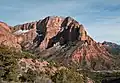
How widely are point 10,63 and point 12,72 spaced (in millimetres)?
5096

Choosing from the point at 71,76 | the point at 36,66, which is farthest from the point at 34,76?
the point at 36,66

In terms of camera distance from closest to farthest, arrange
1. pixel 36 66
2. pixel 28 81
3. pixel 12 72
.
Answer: pixel 12 72 < pixel 28 81 < pixel 36 66

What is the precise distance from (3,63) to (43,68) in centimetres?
5302

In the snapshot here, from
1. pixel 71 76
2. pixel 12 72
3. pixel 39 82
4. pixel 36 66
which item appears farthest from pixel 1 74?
pixel 36 66

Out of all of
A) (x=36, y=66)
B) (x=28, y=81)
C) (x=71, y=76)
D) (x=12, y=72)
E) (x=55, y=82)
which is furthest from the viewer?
(x=36, y=66)

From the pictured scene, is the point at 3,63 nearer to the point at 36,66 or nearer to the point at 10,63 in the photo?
the point at 10,63

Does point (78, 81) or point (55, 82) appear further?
point (78, 81)

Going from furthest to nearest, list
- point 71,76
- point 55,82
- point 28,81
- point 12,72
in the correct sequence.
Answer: point 71,76 → point 55,82 → point 28,81 → point 12,72

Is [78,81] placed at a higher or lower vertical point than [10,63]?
lower

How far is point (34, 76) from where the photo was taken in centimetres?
9744

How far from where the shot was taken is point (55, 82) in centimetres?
11444

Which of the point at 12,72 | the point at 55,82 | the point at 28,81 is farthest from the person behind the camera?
the point at 55,82

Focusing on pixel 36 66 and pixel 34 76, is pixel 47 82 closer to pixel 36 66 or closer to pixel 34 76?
pixel 34 76

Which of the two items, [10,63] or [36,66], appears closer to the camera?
[10,63]
